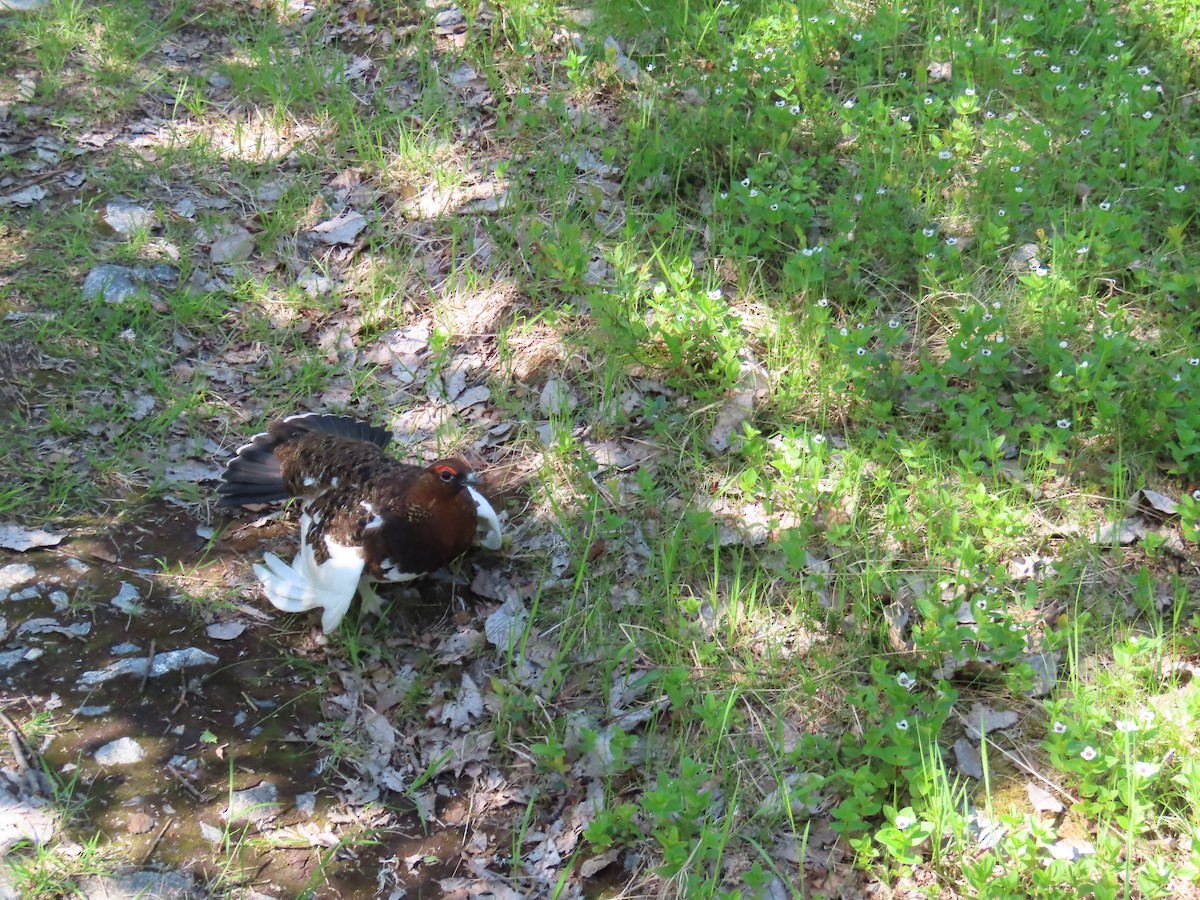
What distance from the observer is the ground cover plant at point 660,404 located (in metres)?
3.39

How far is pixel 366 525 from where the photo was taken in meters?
4.15

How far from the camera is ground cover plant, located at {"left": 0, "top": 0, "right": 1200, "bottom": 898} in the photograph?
3.39 metres

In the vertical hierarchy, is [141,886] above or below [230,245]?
below

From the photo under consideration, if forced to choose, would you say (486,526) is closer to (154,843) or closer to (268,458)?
(268,458)

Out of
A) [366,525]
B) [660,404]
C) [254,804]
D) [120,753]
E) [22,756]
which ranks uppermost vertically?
[660,404]

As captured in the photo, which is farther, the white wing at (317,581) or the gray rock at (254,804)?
the white wing at (317,581)

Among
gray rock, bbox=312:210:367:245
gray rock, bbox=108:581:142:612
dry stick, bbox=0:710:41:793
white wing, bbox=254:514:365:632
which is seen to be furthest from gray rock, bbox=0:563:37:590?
gray rock, bbox=312:210:367:245

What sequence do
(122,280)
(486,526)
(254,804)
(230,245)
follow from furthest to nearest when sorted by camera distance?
1. (230,245)
2. (122,280)
3. (486,526)
4. (254,804)

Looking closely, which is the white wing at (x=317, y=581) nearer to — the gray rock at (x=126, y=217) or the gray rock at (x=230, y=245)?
the gray rock at (x=230, y=245)

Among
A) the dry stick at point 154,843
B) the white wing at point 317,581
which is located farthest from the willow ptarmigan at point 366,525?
the dry stick at point 154,843

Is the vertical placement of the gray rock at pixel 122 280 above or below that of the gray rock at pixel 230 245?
below

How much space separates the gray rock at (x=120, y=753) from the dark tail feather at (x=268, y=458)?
4.19 ft

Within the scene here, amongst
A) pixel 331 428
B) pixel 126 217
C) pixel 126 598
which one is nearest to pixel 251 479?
pixel 331 428

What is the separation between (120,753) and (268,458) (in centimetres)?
151
